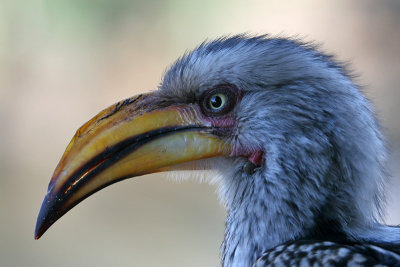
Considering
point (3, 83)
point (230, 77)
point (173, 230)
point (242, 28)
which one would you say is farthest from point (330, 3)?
point (230, 77)

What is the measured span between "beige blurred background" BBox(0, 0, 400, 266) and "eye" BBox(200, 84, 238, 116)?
374 centimetres

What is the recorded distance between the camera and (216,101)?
2221mm

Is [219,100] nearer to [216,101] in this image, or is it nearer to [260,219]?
[216,101]

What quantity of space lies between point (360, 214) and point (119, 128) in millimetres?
837

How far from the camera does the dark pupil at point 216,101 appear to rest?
2.22 metres

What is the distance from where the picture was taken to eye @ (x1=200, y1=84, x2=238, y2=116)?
219 cm

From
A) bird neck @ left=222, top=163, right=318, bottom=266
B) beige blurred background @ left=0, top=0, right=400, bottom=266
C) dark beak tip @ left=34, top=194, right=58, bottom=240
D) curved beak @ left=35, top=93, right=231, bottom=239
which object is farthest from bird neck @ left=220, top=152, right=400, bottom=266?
beige blurred background @ left=0, top=0, right=400, bottom=266

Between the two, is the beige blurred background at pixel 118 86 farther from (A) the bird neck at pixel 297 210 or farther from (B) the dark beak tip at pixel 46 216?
(B) the dark beak tip at pixel 46 216

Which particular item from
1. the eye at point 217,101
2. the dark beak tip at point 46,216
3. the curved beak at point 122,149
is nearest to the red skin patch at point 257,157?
the curved beak at point 122,149

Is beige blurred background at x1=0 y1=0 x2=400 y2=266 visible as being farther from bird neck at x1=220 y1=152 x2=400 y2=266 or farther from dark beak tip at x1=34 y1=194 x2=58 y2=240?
dark beak tip at x1=34 y1=194 x2=58 y2=240

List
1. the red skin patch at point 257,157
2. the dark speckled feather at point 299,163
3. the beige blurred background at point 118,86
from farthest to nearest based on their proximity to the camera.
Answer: the beige blurred background at point 118,86 < the red skin patch at point 257,157 < the dark speckled feather at point 299,163

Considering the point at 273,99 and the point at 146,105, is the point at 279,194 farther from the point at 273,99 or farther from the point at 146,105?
the point at 146,105

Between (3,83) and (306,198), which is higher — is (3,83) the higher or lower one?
the higher one

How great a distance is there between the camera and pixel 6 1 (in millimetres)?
9344
